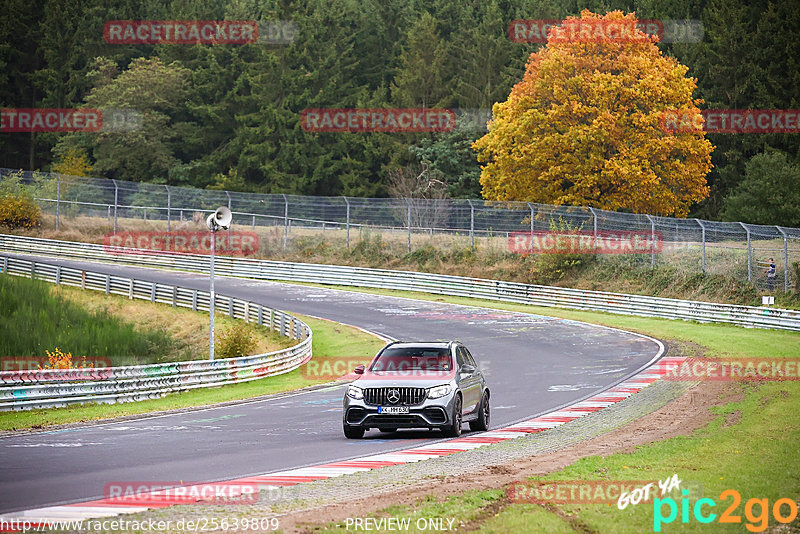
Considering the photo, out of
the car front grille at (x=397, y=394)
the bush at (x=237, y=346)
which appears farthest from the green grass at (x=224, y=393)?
the car front grille at (x=397, y=394)

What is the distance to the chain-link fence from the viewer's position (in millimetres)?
43938

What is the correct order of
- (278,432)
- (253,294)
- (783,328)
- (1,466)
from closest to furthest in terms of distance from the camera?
(1,466), (278,432), (783,328), (253,294)

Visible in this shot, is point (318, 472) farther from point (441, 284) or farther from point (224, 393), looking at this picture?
point (441, 284)

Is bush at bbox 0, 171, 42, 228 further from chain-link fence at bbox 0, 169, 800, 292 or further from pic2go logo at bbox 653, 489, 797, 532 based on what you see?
pic2go logo at bbox 653, 489, 797, 532

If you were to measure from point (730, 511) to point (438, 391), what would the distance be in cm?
716

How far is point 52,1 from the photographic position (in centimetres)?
9094

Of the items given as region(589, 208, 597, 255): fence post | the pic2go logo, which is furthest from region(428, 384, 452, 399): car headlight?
region(589, 208, 597, 255): fence post

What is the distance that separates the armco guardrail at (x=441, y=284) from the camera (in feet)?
133

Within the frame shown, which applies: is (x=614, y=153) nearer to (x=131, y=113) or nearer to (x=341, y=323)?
(x=341, y=323)

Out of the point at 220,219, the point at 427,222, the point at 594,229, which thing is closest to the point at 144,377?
the point at 220,219

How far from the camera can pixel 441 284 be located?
52.7 meters

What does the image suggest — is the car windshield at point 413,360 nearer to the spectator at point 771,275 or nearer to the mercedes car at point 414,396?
the mercedes car at point 414,396

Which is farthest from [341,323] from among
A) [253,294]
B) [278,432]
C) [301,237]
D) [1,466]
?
[1,466]

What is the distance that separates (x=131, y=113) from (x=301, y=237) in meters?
31.4
